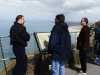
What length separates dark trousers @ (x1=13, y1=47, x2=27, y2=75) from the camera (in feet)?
33.6

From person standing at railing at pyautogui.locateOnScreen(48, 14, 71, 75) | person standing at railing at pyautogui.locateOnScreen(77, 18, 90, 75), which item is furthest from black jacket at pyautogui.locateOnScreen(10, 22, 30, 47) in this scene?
person standing at railing at pyautogui.locateOnScreen(77, 18, 90, 75)

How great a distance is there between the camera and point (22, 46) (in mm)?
10211

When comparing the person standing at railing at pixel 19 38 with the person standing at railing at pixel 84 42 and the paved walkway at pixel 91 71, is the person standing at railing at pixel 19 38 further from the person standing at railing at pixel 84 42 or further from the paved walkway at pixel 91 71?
the person standing at railing at pixel 84 42

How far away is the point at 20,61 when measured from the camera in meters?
10.4

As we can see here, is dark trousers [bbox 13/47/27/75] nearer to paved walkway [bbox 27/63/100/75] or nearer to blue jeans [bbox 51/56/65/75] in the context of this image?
paved walkway [bbox 27/63/100/75]

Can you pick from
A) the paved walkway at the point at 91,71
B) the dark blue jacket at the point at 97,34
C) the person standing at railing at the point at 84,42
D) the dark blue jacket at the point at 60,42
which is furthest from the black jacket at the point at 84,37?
the dark blue jacket at the point at 97,34

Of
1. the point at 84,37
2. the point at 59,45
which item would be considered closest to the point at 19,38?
the point at 59,45

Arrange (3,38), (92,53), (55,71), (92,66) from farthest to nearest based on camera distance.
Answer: (92,53)
(92,66)
(3,38)
(55,71)

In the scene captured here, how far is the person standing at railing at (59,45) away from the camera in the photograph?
9.87 meters

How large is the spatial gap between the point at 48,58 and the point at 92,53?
11.8 ft

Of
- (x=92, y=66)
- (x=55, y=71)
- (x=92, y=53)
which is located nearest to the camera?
(x=55, y=71)

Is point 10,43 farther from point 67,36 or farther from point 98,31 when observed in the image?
point 98,31

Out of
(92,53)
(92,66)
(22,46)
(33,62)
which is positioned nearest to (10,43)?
(22,46)

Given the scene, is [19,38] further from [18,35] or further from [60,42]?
[60,42]
